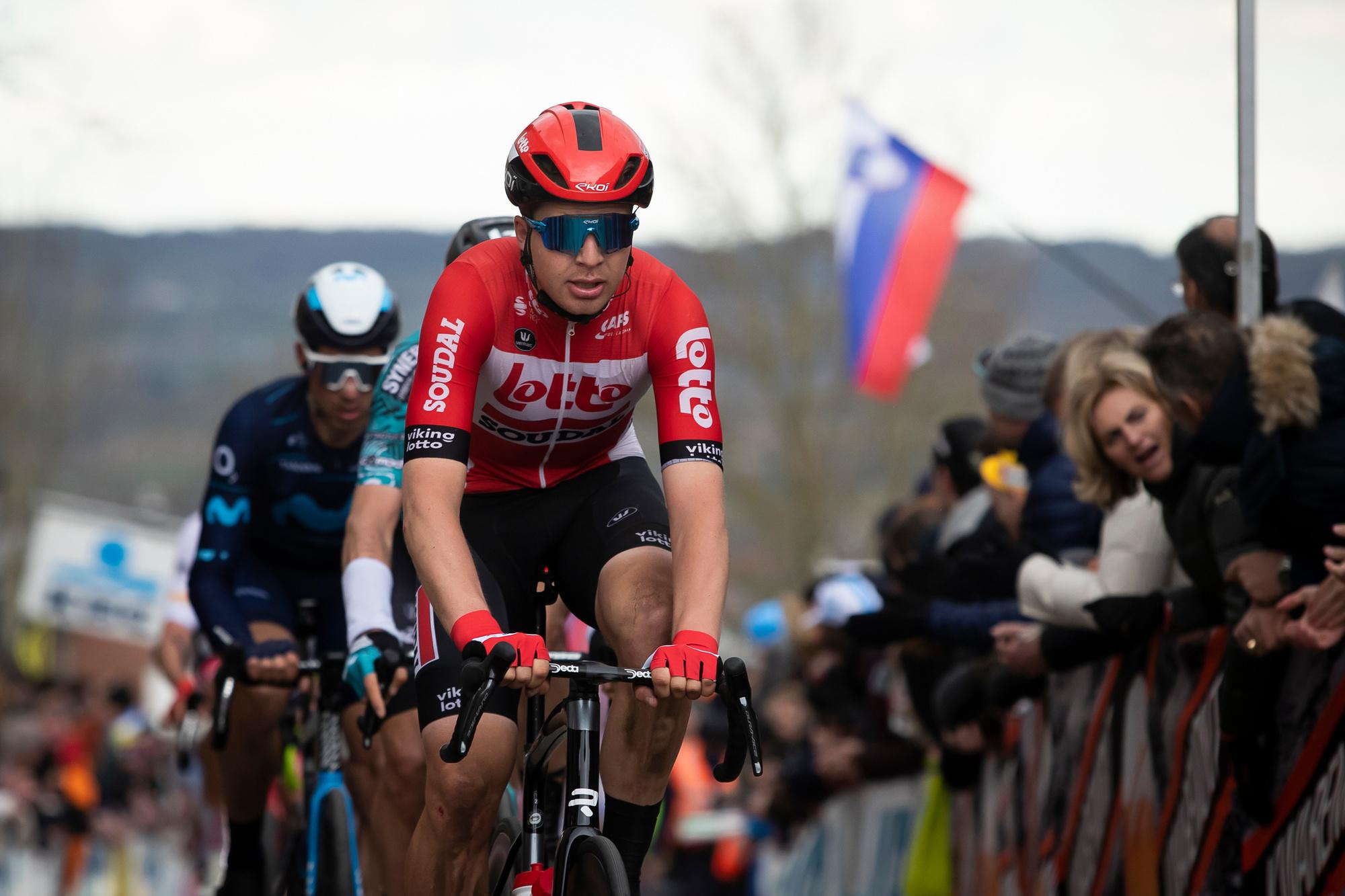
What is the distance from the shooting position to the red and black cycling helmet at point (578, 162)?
5066mm

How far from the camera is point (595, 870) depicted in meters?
4.66

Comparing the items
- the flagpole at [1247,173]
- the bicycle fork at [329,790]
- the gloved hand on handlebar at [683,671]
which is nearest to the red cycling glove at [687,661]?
the gloved hand on handlebar at [683,671]

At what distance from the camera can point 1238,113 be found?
711cm

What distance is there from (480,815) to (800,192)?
38.6 metres

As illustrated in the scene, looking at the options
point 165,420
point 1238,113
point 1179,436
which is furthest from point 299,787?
point 165,420

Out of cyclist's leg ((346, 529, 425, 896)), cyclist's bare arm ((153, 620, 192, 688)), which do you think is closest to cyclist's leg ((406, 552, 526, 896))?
cyclist's leg ((346, 529, 425, 896))

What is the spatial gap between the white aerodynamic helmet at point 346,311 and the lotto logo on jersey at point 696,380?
2.47 metres

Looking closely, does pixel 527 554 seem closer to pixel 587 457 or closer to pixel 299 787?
pixel 587 457

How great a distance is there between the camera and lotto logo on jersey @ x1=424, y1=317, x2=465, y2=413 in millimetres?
5141

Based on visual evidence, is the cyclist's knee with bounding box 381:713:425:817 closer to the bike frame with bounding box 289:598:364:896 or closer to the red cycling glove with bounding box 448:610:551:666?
the bike frame with bounding box 289:598:364:896

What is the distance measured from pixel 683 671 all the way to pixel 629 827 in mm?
724

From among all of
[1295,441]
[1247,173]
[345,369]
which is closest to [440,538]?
[1295,441]

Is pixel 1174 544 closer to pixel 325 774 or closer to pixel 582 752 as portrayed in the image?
pixel 582 752

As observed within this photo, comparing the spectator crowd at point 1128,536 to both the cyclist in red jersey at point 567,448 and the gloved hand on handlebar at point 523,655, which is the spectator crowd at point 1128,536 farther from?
the gloved hand on handlebar at point 523,655
